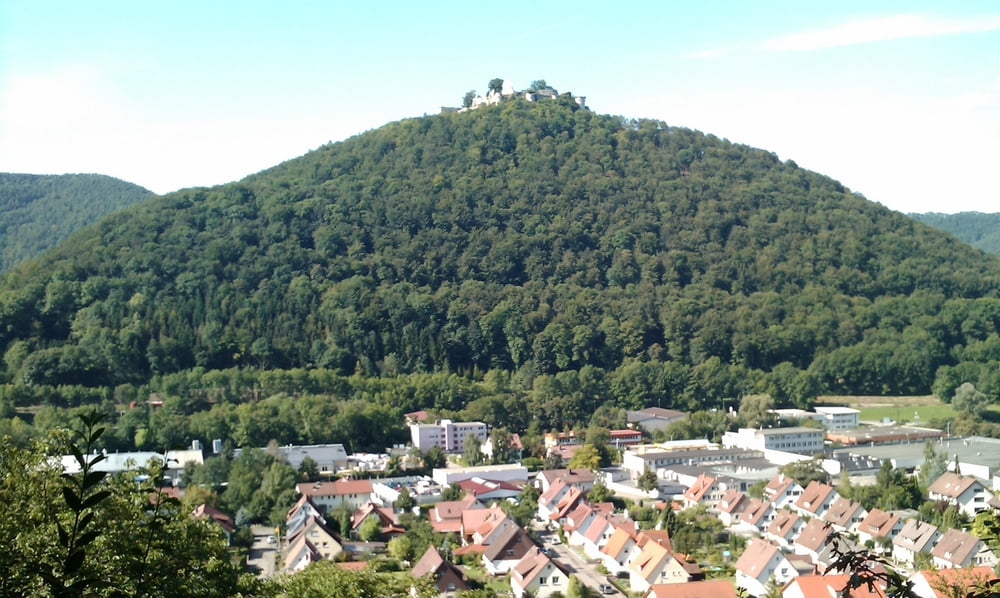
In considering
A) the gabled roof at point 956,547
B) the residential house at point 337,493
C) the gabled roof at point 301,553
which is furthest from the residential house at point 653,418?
the gabled roof at point 301,553

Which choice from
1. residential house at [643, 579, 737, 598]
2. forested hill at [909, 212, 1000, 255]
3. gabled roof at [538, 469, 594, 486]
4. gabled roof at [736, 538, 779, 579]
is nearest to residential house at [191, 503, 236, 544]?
gabled roof at [538, 469, 594, 486]

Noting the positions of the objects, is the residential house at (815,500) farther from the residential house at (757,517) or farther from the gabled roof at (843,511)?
the residential house at (757,517)

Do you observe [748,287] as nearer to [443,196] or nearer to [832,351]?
[832,351]

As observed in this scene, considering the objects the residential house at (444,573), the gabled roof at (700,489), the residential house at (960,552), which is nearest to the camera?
the residential house at (444,573)

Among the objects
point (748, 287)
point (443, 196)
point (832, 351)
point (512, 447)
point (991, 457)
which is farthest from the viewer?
point (443, 196)

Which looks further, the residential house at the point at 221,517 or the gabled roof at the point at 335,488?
the gabled roof at the point at 335,488

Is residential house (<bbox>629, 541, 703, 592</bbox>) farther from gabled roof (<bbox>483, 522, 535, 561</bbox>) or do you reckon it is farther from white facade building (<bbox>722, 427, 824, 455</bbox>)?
white facade building (<bbox>722, 427, 824, 455</bbox>)

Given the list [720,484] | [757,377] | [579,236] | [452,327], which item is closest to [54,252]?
[452,327]
